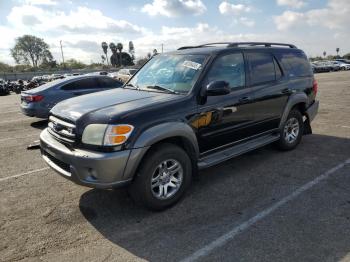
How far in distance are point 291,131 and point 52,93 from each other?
6.76 m

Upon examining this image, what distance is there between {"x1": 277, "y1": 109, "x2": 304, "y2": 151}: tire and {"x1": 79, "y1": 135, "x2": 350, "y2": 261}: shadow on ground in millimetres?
242

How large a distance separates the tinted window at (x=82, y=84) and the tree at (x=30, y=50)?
4268 inches

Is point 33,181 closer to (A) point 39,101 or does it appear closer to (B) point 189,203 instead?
(B) point 189,203

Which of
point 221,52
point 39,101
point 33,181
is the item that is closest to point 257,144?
point 221,52

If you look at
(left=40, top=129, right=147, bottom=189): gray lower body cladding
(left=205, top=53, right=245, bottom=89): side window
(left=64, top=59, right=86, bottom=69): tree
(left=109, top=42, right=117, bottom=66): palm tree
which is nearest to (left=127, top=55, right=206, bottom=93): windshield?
(left=205, top=53, right=245, bottom=89): side window

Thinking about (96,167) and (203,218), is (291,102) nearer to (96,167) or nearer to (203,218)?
(203,218)

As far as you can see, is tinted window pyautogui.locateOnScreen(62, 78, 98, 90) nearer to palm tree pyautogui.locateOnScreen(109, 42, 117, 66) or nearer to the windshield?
the windshield

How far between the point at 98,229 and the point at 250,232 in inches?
64.5

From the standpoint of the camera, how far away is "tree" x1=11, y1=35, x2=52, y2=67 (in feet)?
351

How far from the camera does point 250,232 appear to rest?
3.46 m

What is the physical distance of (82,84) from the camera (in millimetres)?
10102

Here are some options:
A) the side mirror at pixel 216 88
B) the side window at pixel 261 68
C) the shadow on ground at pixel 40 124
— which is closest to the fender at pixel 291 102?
the side window at pixel 261 68

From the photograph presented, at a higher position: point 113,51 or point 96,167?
point 96,167

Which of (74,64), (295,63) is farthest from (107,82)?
(74,64)
